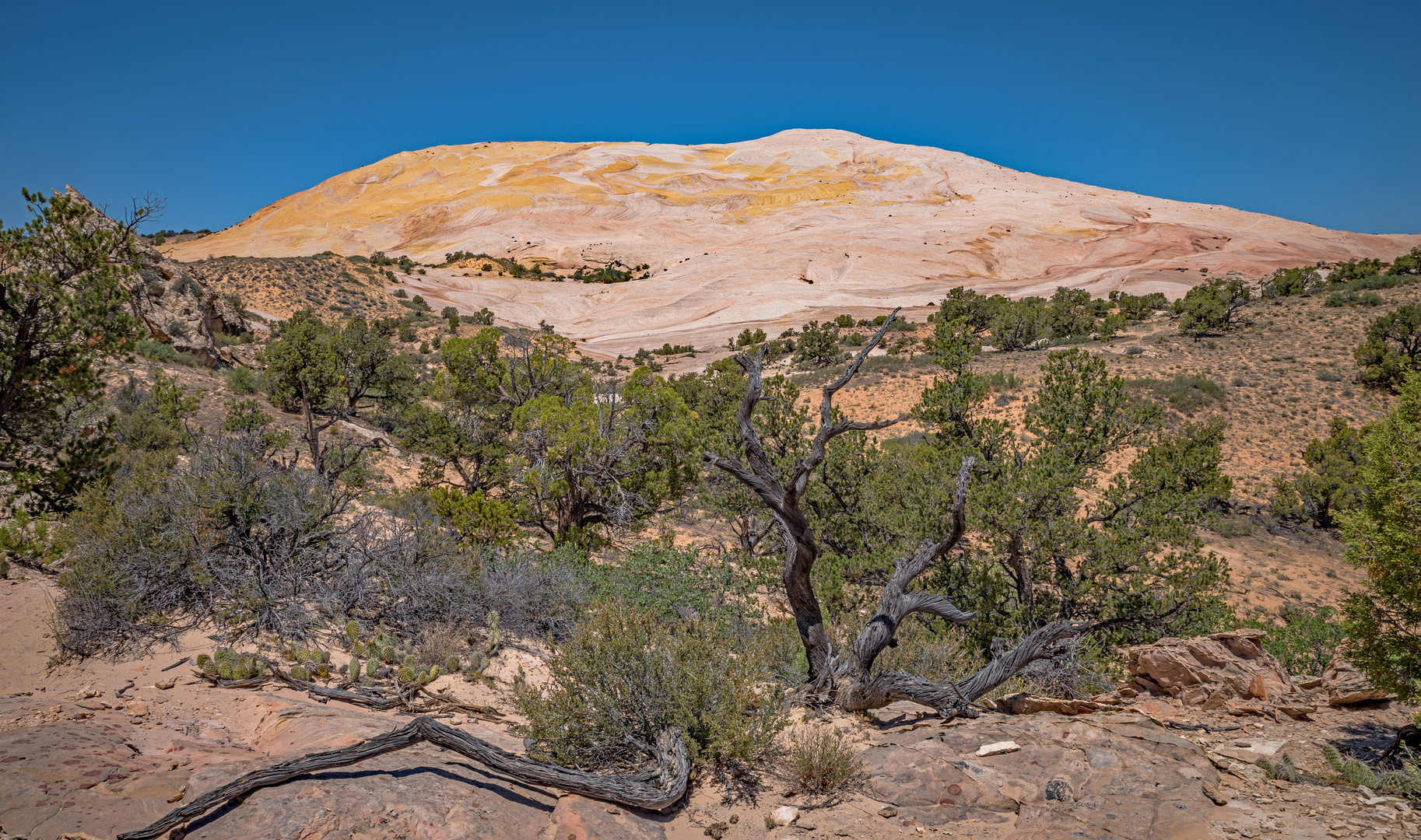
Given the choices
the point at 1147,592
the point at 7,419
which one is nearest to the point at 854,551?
the point at 1147,592

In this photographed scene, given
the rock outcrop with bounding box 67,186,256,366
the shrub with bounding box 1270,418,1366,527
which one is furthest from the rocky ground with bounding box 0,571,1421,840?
the rock outcrop with bounding box 67,186,256,366

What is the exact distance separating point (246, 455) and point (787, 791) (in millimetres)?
5720

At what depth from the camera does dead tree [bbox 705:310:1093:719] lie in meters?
4.80

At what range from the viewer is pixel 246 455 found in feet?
19.6

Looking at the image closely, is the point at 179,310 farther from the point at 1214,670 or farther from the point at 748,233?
the point at 748,233

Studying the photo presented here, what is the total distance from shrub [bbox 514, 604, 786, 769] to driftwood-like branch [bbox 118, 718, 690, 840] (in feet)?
0.65

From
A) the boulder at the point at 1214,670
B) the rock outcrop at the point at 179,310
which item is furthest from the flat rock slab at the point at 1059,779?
the rock outcrop at the point at 179,310

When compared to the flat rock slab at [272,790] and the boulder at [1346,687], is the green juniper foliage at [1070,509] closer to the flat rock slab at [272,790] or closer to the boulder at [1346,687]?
the boulder at [1346,687]

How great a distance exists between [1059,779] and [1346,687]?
3.65 metres

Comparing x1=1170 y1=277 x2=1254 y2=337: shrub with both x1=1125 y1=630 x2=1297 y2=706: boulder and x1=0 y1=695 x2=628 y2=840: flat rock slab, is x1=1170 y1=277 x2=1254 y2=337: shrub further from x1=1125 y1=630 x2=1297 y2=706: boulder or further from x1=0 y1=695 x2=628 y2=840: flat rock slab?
x1=0 y1=695 x2=628 y2=840: flat rock slab

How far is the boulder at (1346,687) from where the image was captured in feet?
15.3

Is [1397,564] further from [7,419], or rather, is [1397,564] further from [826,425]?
[7,419]

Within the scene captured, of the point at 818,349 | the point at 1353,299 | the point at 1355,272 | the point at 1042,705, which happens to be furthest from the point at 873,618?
the point at 1355,272

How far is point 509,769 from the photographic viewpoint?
3387 mm
